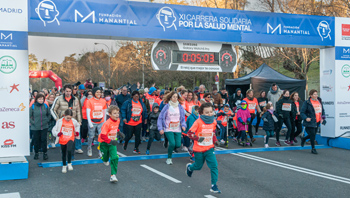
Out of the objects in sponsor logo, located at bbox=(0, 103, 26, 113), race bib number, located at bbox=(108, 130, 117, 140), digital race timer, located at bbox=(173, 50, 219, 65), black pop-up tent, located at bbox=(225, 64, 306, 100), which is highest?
digital race timer, located at bbox=(173, 50, 219, 65)

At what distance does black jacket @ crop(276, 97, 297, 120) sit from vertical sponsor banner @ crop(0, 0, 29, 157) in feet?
27.6

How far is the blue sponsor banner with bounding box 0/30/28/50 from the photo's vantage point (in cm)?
833

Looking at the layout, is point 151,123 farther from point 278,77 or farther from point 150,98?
point 278,77

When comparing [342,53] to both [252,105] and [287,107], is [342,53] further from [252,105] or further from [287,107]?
[252,105]

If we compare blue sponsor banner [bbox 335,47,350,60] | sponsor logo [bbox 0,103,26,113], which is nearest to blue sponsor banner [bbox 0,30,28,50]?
sponsor logo [bbox 0,103,26,113]

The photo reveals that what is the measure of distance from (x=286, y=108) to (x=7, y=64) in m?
9.02

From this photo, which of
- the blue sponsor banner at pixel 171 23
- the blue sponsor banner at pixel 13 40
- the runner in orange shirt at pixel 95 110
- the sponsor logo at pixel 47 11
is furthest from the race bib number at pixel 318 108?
the blue sponsor banner at pixel 13 40

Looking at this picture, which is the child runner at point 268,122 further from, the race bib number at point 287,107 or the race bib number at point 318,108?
the race bib number at point 318,108

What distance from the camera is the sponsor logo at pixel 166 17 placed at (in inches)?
409

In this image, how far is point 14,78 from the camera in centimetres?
846

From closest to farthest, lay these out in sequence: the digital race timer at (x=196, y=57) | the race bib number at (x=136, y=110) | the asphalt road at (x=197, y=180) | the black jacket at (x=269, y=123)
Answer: the asphalt road at (x=197, y=180) < the race bib number at (x=136, y=110) < the digital race timer at (x=196, y=57) < the black jacket at (x=269, y=123)

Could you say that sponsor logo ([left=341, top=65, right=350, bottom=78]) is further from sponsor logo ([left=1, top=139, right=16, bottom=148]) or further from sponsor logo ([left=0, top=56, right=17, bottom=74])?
sponsor logo ([left=1, top=139, right=16, bottom=148])

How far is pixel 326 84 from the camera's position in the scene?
499 inches

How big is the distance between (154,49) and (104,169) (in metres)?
4.00
